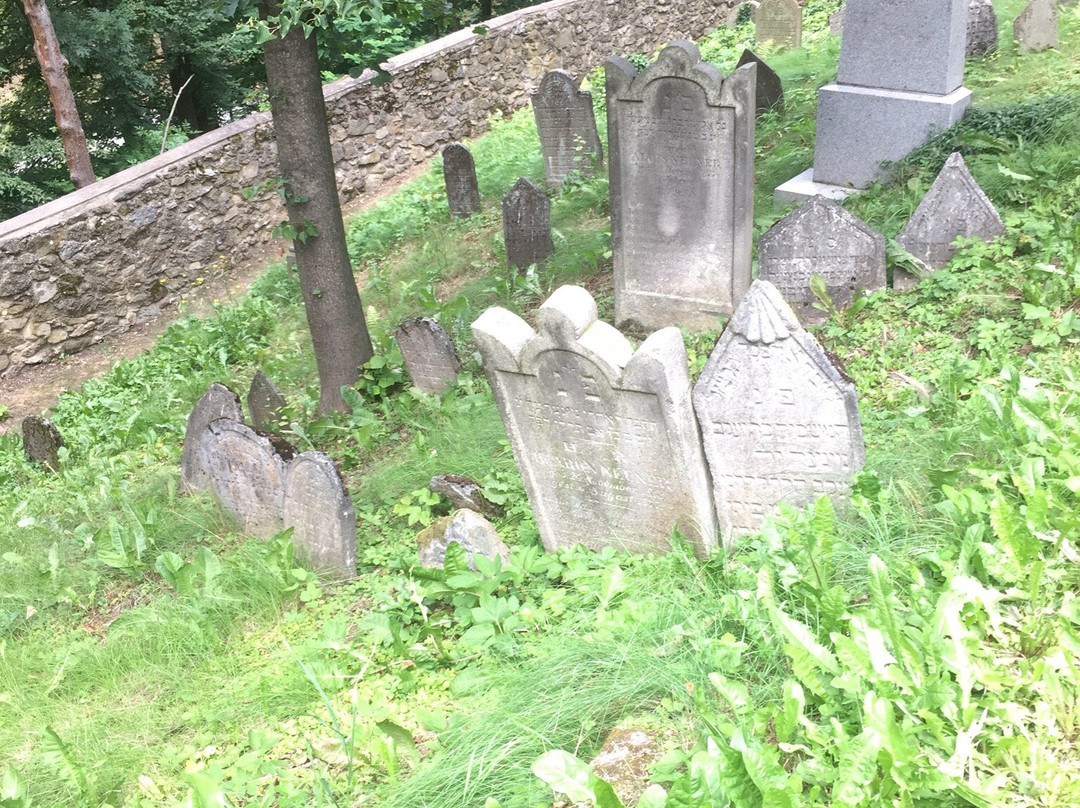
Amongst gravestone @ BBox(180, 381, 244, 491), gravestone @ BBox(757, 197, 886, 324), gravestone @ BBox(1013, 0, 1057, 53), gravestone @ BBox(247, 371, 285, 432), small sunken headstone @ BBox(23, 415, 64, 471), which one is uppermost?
gravestone @ BBox(1013, 0, 1057, 53)

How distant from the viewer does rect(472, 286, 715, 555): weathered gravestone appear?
3949 mm

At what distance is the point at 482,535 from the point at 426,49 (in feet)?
33.3

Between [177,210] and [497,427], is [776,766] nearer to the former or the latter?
[497,427]

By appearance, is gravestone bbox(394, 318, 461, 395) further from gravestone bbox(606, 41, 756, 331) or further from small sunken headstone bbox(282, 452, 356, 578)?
small sunken headstone bbox(282, 452, 356, 578)

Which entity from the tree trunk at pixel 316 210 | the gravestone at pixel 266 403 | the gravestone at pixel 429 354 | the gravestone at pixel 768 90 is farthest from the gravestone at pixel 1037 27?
the gravestone at pixel 266 403

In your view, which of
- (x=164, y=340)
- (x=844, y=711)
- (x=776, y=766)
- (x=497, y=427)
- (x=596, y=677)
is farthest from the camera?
(x=164, y=340)

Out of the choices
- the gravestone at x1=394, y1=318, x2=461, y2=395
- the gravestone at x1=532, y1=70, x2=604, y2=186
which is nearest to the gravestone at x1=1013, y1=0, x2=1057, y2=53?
the gravestone at x1=532, y1=70, x2=604, y2=186

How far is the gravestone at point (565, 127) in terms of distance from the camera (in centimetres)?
1039

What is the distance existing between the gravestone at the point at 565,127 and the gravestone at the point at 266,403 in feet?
16.9

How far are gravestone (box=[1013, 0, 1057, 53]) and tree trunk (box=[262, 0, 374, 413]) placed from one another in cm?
733

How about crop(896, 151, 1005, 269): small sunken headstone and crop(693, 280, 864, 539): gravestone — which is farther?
crop(896, 151, 1005, 269): small sunken headstone

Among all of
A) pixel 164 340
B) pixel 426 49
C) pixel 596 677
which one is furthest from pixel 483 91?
pixel 596 677

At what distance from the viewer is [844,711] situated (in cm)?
254

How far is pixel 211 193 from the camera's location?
414 inches
